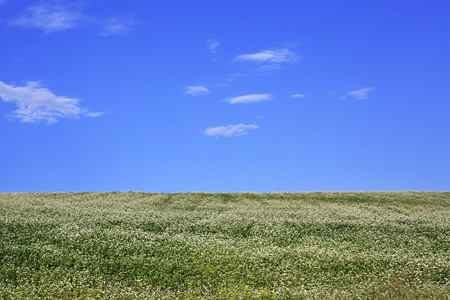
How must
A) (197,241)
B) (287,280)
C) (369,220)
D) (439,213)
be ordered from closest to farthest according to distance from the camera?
(287,280) → (197,241) → (369,220) → (439,213)

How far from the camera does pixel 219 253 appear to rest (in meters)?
26.9

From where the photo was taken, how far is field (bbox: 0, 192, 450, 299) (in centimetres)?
2123

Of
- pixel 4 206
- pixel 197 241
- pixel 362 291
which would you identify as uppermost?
pixel 4 206

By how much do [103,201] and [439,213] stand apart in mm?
39725

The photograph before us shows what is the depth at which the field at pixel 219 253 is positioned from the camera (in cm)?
2123

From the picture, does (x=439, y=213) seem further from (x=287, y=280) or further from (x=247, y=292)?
(x=247, y=292)

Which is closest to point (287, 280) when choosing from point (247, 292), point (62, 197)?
point (247, 292)

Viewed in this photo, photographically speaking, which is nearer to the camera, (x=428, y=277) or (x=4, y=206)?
(x=428, y=277)

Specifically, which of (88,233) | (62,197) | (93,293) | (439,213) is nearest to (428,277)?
(93,293)

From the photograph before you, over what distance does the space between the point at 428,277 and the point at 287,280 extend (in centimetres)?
810

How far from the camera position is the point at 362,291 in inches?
806

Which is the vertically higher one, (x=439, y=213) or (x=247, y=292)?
(x=439, y=213)

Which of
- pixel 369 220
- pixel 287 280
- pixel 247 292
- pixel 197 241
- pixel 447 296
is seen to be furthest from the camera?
pixel 369 220

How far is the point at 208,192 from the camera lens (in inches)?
2211
